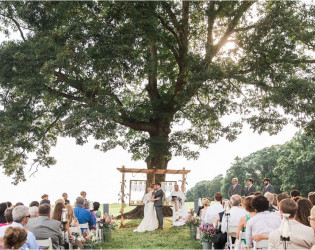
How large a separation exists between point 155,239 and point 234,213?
588 centimetres

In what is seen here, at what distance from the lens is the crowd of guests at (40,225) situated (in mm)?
4347

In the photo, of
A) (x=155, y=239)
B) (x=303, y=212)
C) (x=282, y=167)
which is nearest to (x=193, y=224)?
(x=155, y=239)

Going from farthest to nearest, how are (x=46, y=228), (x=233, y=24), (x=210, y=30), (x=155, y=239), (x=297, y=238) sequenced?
1. (x=210, y=30)
2. (x=233, y=24)
3. (x=155, y=239)
4. (x=46, y=228)
5. (x=297, y=238)

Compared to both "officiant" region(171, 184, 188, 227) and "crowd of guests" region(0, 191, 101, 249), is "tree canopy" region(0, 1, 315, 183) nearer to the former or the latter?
"officiant" region(171, 184, 188, 227)

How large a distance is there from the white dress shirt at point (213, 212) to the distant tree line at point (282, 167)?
95.4 feet

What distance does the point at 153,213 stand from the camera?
53.5ft

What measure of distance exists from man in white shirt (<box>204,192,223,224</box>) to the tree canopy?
6437 mm

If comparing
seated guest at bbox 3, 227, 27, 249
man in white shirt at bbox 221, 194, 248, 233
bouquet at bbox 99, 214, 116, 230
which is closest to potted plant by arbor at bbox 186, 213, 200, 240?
bouquet at bbox 99, 214, 116, 230

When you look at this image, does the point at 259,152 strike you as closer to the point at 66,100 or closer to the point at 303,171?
the point at 303,171

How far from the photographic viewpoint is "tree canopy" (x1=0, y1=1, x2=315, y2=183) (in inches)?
596

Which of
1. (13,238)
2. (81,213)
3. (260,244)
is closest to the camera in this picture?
(13,238)

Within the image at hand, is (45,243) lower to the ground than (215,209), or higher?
lower

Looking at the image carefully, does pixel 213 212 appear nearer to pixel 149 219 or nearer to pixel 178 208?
pixel 149 219

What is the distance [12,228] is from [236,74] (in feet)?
48.7
